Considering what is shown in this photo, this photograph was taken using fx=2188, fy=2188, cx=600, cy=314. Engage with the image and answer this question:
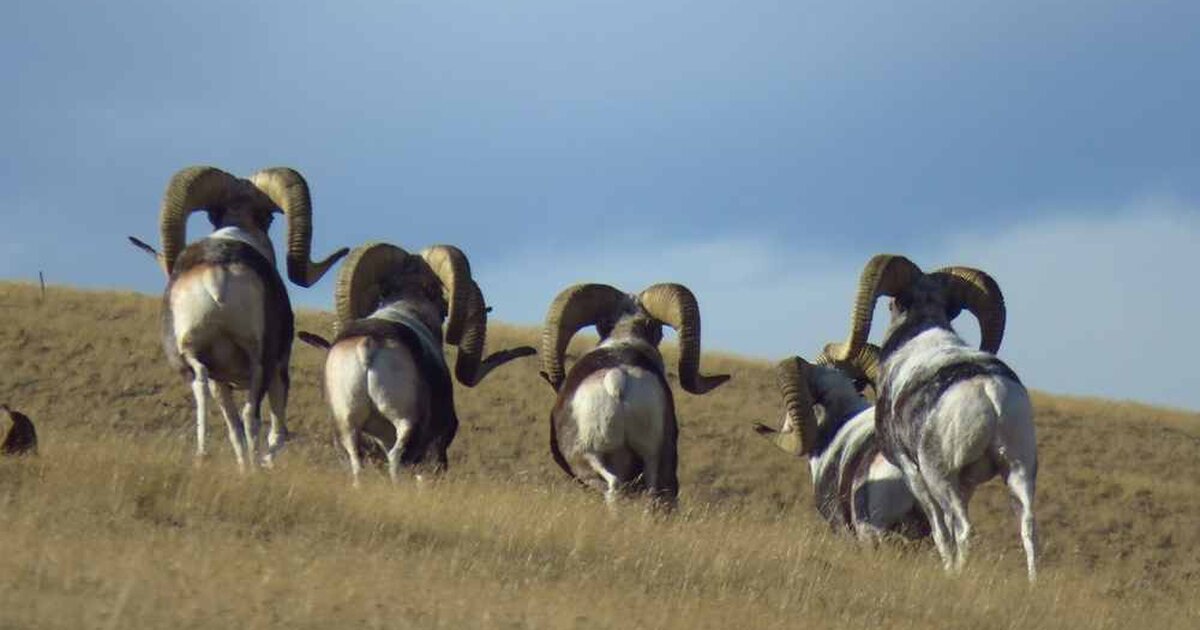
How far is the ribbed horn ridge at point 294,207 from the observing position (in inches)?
869

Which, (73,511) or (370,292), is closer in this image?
(73,511)

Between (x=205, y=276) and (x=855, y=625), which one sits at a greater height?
(x=205, y=276)

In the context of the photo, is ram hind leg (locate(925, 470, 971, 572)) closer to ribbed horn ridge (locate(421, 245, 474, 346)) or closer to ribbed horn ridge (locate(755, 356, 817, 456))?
ribbed horn ridge (locate(755, 356, 817, 456))

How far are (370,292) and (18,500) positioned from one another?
31.8 feet

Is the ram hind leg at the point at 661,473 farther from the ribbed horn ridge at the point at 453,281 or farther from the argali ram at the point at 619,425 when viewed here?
the ribbed horn ridge at the point at 453,281

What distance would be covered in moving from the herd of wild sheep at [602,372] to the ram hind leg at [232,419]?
22 millimetres

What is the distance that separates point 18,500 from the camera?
1420 cm

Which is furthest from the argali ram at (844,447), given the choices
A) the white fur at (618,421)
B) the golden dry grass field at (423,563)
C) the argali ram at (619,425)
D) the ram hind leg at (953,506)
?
the white fur at (618,421)

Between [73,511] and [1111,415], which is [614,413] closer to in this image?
[73,511]

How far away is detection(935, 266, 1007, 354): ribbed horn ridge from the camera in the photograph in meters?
21.3

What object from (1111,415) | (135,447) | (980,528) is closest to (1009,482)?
(135,447)

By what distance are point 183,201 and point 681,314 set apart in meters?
5.44

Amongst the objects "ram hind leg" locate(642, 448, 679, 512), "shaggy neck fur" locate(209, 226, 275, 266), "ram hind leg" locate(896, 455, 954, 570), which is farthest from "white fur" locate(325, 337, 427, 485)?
"ram hind leg" locate(896, 455, 954, 570)

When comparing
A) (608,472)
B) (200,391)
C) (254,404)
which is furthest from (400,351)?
(608,472)
